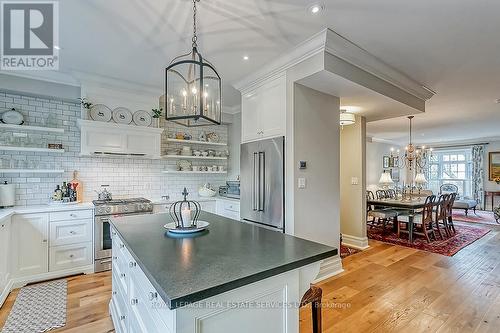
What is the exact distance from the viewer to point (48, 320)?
2.34 meters

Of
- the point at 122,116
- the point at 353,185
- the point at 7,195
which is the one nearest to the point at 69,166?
the point at 7,195

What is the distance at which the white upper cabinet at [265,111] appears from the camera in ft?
10.2

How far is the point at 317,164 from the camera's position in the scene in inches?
127

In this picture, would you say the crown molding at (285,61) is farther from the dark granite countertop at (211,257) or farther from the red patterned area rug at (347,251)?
the red patterned area rug at (347,251)

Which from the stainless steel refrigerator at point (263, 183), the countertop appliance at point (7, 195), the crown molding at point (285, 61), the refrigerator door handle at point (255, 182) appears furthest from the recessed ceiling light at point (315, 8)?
the countertop appliance at point (7, 195)

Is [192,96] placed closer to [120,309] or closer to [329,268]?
[120,309]

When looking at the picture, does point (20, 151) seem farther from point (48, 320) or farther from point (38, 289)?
point (48, 320)

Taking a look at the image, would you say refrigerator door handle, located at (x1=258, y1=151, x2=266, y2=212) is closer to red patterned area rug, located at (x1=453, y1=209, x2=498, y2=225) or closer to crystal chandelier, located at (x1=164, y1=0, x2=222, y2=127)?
crystal chandelier, located at (x1=164, y1=0, x2=222, y2=127)

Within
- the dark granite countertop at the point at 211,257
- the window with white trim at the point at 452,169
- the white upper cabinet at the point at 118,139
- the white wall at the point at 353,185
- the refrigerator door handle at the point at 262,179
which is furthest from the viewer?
the window with white trim at the point at 452,169

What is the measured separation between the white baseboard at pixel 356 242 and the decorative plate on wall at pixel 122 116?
4.34 metres

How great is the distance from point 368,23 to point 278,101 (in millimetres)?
1217

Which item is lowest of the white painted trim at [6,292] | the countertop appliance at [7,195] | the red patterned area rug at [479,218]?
the red patterned area rug at [479,218]

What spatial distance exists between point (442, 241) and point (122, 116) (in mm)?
6286

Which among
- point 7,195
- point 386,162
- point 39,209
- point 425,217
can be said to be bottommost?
point 425,217
